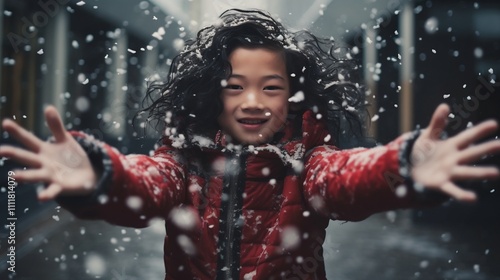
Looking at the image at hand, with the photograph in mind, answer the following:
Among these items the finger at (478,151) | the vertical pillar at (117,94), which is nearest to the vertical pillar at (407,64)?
the vertical pillar at (117,94)

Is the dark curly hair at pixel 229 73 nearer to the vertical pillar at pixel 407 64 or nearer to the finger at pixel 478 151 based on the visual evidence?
the finger at pixel 478 151

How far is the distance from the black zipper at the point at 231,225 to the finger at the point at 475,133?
2.97 ft

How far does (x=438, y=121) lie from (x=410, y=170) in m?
0.16

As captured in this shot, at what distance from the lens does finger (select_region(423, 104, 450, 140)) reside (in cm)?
178

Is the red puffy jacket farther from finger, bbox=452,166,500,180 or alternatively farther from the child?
finger, bbox=452,166,500,180

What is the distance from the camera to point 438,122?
1.79m

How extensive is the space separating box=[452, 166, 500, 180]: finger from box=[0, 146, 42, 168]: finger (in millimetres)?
1073

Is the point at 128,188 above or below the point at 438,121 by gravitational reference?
below

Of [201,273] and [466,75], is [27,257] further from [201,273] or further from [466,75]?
[466,75]

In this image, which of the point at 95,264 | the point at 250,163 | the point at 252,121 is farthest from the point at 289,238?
the point at 95,264

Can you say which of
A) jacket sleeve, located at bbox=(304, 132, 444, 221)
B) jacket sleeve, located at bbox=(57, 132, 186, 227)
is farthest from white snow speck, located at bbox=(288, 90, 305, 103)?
jacket sleeve, located at bbox=(57, 132, 186, 227)

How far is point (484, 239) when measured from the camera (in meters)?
7.78

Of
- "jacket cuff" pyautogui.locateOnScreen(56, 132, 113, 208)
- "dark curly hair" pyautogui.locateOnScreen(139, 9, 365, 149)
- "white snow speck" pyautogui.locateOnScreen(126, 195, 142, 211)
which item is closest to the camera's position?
"jacket cuff" pyautogui.locateOnScreen(56, 132, 113, 208)

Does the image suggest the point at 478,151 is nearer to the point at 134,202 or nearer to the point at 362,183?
the point at 362,183
